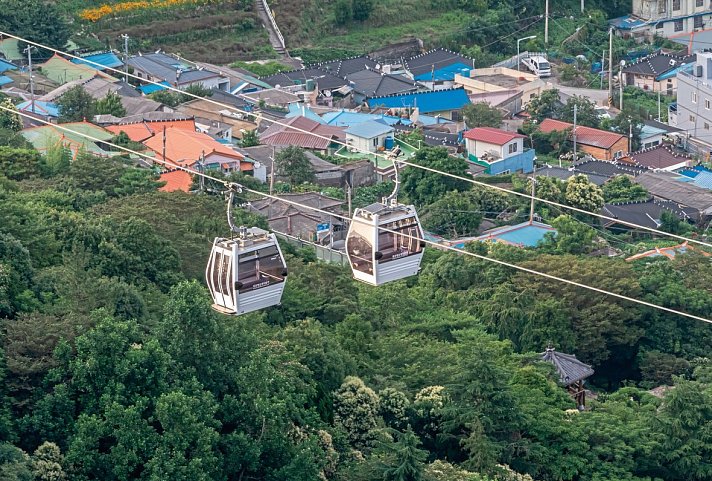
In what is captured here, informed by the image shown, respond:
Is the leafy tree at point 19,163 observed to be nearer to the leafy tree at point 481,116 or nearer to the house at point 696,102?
the leafy tree at point 481,116

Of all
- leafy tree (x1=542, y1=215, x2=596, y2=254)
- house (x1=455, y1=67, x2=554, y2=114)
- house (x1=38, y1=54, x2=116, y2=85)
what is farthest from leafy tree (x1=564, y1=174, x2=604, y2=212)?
house (x1=38, y1=54, x2=116, y2=85)

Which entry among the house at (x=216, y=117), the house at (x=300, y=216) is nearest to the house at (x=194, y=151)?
the house at (x=300, y=216)

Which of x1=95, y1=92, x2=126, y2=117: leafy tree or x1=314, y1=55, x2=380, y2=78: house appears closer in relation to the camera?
x1=95, y1=92, x2=126, y2=117: leafy tree

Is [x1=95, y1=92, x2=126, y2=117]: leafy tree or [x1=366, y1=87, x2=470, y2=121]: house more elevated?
[x1=95, y1=92, x2=126, y2=117]: leafy tree

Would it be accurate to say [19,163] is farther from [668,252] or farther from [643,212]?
[643,212]

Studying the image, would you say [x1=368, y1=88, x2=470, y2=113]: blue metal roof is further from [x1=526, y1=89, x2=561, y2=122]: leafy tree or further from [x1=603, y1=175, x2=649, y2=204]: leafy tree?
[x1=603, y1=175, x2=649, y2=204]: leafy tree

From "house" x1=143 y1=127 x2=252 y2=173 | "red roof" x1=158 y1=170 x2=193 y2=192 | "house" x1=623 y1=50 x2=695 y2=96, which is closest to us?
"red roof" x1=158 y1=170 x2=193 y2=192

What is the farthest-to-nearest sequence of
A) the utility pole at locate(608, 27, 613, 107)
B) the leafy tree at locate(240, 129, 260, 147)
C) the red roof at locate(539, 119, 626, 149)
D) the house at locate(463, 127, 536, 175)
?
the utility pole at locate(608, 27, 613, 107), the red roof at locate(539, 119, 626, 149), the leafy tree at locate(240, 129, 260, 147), the house at locate(463, 127, 536, 175)
